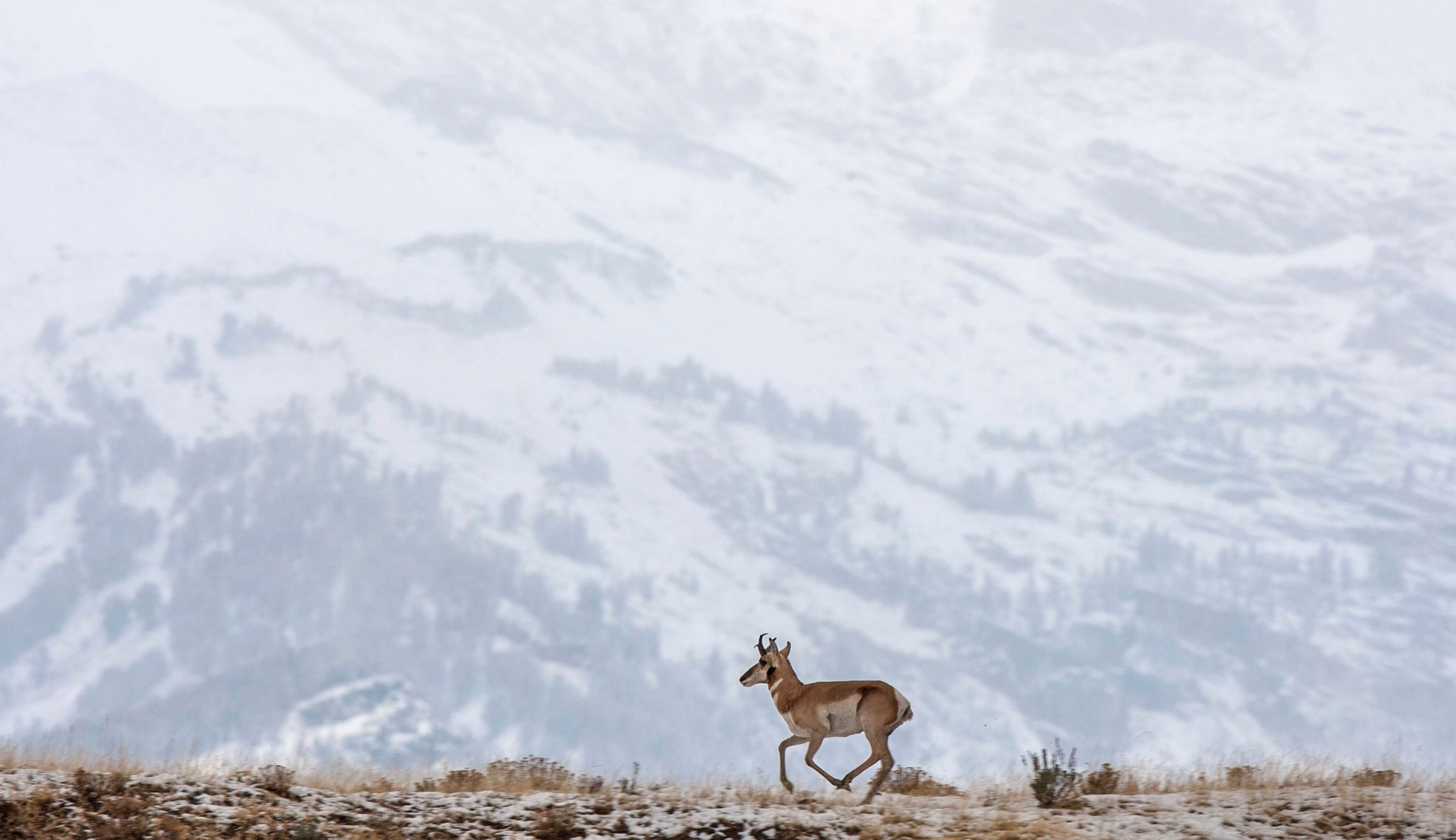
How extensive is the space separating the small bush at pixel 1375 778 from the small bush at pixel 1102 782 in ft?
8.16

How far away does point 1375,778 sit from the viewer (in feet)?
60.3

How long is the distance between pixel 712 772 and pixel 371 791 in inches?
146

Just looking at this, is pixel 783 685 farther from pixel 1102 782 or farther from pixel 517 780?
pixel 1102 782

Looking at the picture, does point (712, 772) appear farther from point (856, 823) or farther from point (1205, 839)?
point (1205, 839)

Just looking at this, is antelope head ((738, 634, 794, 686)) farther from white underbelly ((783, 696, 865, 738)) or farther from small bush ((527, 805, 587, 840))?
small bush ((527, 805, 587, 840))

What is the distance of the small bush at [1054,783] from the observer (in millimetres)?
16636

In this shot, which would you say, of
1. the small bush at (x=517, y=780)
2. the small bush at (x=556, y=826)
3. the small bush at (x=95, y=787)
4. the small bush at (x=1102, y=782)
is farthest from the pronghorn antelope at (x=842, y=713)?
the small bush at (x=95, y=787)

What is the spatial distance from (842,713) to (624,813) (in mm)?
2229

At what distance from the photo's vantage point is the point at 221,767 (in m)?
17.3

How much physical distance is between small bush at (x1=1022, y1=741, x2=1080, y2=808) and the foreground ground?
194mm

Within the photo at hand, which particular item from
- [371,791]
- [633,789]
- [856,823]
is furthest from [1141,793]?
[371,791]

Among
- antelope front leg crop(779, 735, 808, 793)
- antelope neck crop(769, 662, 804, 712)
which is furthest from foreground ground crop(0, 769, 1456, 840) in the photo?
antelope neck crop(769, 662, 804, 712)

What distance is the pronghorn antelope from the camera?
51.6 feet

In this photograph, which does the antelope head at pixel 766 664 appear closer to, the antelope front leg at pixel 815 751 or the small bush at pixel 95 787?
the antelope front leg at pixel 815 751
